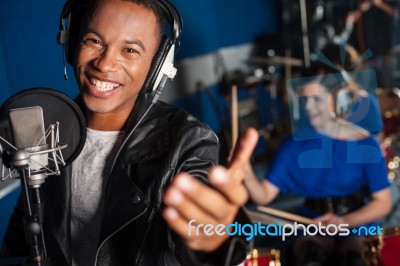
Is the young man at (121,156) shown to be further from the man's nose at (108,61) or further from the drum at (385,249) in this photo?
the drum at (385,249)

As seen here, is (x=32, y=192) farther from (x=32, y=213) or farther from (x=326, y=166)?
(x=326, y=166)

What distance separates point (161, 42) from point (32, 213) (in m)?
0.35

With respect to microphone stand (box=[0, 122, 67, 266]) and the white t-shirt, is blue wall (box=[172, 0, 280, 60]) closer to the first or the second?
the white t-shirt

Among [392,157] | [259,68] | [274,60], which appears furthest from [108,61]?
[274,60]

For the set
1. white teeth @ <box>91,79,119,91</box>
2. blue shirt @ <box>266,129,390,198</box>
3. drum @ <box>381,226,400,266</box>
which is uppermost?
white teeth @ <box>91,79,119,91</box>

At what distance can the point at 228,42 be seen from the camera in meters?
2.28

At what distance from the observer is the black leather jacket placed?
2.80 ft

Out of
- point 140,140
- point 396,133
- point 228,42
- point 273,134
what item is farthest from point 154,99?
point 396,133

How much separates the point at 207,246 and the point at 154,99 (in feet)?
1.09

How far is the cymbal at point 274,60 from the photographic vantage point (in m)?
3.11

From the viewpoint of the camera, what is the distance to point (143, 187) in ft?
2.87

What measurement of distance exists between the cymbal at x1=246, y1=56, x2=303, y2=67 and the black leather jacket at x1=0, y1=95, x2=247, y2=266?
219cm

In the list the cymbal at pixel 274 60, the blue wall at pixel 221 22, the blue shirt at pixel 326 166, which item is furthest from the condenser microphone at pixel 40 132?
the cymbal at pixel 274 60

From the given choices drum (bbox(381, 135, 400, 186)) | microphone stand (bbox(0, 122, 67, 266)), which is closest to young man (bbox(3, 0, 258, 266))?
microphone stand (bbox(0, 122, 67, 266))
